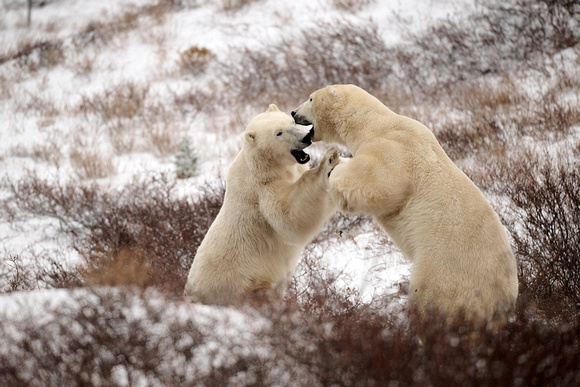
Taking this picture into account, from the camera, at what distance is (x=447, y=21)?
34.2ft

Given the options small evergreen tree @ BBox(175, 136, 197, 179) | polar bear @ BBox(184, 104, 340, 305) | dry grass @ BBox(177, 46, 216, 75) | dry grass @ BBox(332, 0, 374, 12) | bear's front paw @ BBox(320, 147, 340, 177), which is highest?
dry grass @ BBox(332, 0, 374, 12)

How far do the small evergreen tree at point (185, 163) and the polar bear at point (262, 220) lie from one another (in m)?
4.28

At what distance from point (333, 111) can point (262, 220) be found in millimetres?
797

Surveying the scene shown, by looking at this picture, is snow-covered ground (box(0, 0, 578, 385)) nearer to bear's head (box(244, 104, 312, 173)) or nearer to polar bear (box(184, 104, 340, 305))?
polar bear (box(184, 104, 340, 305))

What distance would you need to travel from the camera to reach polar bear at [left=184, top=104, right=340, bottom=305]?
9.85ft

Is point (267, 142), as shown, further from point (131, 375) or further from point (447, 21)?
point (447, 21)

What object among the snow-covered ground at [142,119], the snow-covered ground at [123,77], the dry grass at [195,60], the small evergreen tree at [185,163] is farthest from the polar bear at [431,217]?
the dry grass at [195,60]

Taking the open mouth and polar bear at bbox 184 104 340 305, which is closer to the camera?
polar bear at bbox 184 104 340 305

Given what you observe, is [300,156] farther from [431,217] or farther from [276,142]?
[431,217]

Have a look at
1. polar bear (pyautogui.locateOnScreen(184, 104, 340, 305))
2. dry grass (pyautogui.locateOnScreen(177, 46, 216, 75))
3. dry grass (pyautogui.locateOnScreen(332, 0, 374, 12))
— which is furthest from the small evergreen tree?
dry grass (pyautogui.locateOnScreen(332, 0, 374, 12))

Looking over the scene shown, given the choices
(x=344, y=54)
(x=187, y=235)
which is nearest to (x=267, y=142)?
(x=187, y=235)

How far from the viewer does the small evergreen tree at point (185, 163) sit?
7.52 m

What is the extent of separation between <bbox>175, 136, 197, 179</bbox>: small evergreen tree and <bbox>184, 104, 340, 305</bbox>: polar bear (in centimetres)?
428

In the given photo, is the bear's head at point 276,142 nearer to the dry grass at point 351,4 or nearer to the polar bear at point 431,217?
the polar bear at point 431,217
